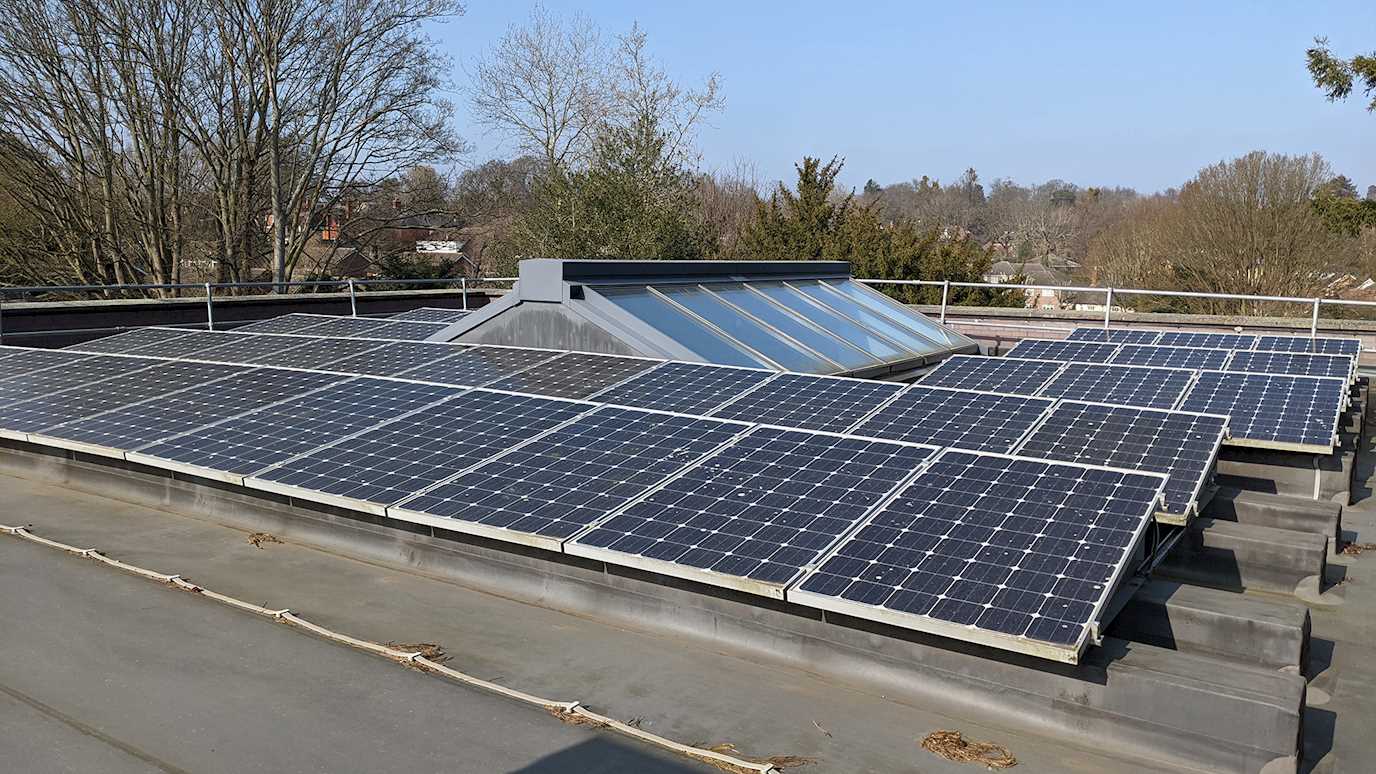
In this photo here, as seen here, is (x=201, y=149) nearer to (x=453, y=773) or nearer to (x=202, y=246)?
(x=202, y=246)

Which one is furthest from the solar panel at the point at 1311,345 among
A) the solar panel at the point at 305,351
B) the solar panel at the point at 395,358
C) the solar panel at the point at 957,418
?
the solar panel at the point at 305,351

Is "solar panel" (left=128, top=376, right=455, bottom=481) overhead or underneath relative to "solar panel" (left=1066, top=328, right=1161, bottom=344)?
underneath

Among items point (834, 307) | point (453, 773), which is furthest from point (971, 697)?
point (834, 307)

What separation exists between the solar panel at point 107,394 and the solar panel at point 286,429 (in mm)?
2204

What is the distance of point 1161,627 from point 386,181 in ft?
117

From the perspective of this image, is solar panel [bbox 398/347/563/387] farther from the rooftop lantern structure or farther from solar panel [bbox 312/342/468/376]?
the rooftop lantern structure

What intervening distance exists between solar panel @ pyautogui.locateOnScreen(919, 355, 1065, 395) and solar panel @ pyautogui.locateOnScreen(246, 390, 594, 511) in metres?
5.68

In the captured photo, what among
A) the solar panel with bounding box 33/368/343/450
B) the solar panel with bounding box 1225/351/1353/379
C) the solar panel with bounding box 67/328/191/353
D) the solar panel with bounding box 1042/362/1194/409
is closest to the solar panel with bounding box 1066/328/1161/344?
the solar panel with bounding box 1225/351/1353/379

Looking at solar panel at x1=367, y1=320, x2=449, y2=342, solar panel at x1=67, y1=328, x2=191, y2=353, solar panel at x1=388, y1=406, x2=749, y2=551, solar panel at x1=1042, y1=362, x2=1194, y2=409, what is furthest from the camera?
solar panel at x1=367, y1=320, x2=449, y2=342

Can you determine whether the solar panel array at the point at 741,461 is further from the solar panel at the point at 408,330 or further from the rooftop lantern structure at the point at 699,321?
the solar panel at the point at 408,330

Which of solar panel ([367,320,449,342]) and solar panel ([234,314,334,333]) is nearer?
solar panel ([367,320,449,342])

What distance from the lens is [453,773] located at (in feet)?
17.7

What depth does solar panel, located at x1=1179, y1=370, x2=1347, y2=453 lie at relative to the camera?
434 inches

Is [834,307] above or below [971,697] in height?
above
